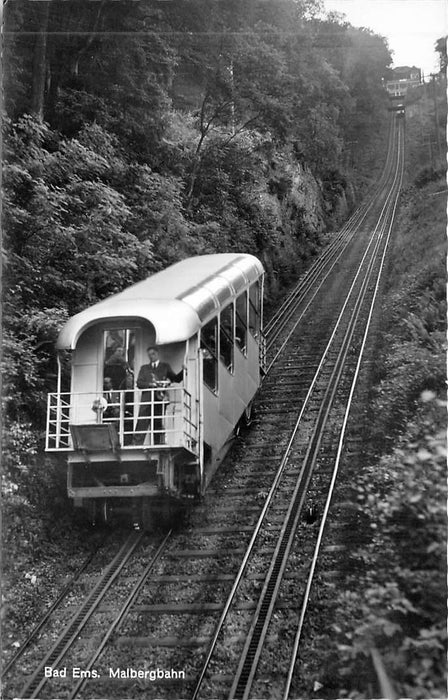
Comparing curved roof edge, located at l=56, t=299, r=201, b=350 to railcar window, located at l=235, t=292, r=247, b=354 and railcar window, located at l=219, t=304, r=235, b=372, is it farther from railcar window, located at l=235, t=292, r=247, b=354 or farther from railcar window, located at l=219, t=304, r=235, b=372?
railcar window, located at l=235, t=292, r=247, b=354

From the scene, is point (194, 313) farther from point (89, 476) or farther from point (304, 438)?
point (304, 438)

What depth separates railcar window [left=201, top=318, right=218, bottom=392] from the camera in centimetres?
1152

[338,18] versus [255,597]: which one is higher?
[338,18]

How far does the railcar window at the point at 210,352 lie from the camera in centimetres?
1152

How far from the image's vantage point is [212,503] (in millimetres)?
12023

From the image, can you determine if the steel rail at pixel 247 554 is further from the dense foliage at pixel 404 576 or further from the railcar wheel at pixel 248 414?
the dense foliage at pixel 404 576

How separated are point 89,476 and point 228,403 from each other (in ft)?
10.8

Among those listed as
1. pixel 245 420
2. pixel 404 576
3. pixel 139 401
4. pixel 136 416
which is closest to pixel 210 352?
pixel 139 401

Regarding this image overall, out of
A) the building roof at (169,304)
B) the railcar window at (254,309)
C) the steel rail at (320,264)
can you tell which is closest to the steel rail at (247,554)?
the railcar window at (254,309)

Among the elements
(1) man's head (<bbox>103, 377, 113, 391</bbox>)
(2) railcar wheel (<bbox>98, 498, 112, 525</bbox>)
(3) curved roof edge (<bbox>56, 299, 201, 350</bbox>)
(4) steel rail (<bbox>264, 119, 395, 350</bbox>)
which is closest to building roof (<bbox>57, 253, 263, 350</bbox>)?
(3) curved roof edge (<bbox>56, 299, 201, 350</bbox>)

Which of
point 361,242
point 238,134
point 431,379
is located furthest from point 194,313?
point 361,242

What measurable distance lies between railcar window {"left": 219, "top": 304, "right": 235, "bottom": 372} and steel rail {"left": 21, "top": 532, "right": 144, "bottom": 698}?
3.46 meters

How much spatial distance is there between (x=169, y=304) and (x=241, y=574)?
4010 millimetres

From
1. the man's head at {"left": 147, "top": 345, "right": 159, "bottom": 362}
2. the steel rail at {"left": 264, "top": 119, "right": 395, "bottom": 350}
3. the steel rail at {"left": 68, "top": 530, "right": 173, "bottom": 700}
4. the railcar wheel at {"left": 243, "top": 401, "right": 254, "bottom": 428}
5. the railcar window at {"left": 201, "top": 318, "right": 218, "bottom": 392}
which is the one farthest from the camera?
the steel rail at {"left": 264, "top": 119, "right": 395, "bottom": 350}
